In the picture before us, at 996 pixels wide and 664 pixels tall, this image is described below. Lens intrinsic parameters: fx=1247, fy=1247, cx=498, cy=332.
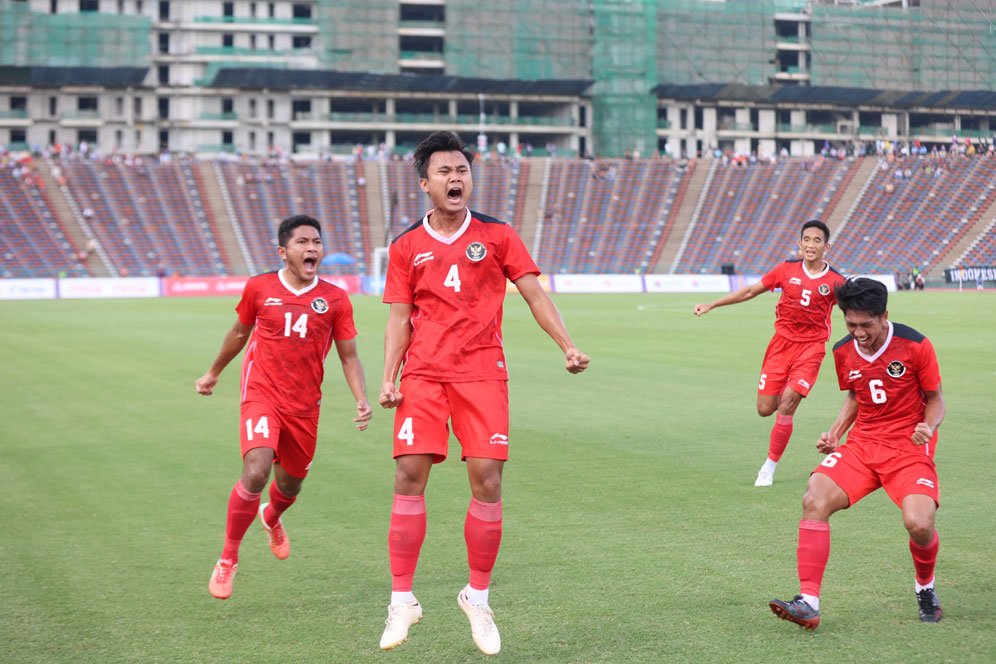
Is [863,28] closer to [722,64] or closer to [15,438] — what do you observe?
[722,64]

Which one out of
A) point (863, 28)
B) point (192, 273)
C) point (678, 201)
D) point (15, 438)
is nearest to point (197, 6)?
point (192, 273)

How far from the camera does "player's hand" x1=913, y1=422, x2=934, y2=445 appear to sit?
7.20m

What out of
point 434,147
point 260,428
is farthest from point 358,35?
point 434,147

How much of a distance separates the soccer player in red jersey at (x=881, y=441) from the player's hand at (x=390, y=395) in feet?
8.04

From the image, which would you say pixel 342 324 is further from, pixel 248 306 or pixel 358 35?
pixel 358 35

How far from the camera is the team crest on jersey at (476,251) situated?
7.27 m

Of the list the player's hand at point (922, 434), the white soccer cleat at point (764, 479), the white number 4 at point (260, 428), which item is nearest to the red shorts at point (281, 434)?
the white number 4 at point (260, 428)

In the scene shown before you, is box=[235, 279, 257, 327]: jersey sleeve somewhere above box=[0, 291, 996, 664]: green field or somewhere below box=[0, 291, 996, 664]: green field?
above

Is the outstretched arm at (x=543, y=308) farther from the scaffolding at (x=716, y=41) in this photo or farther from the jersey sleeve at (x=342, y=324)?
the scaffolding at (x=716, y=41)

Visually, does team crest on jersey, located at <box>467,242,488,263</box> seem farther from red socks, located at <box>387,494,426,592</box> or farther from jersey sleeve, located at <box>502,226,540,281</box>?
red socks, located at <box>387,494,426,592</box>

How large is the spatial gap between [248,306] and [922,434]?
Result: 452cm

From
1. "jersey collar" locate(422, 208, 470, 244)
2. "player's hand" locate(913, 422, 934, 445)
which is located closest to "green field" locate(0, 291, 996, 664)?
"player's hand" locate(913, 422, 934, 445)

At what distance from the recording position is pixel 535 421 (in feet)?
58.1

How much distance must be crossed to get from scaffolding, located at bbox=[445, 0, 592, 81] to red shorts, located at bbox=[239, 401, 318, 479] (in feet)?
321
